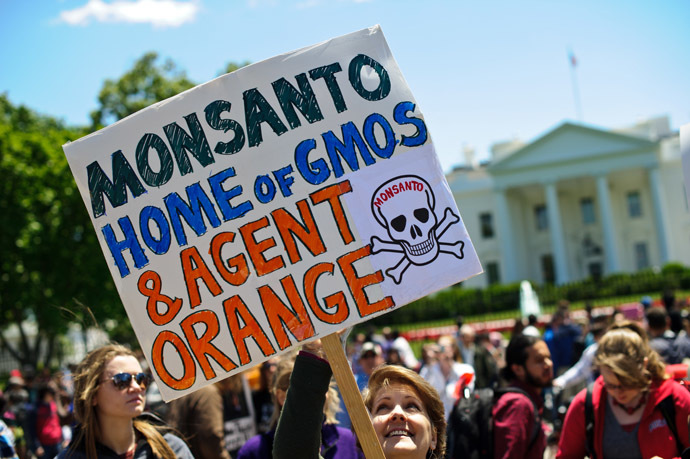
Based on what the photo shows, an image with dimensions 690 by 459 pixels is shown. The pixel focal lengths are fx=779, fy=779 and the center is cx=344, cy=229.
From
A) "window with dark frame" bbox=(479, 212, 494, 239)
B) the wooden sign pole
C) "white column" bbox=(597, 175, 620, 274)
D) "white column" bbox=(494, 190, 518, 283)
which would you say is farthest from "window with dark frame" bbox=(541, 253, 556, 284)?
the wooden sign pole

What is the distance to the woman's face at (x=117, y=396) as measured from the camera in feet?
11.5

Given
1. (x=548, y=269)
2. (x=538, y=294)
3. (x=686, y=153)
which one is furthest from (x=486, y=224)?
(x=686, y=153)

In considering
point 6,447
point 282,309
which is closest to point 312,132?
point 282,309

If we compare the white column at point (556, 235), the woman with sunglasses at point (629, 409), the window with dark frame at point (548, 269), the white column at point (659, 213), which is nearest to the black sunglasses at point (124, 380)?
the woman with sunglasses at point (629, 409)

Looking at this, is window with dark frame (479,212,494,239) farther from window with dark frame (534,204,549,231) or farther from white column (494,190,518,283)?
window with dark frame (534,204,549,231)

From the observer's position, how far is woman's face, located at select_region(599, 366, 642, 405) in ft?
12.6

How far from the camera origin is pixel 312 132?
3.00 meters

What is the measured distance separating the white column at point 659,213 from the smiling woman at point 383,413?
56171 mm

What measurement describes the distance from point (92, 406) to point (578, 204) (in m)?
62.2

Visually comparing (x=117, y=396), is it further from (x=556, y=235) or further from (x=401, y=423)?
(x=556, y=235)

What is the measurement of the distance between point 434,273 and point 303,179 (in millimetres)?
609

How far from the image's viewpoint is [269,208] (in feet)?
9.75

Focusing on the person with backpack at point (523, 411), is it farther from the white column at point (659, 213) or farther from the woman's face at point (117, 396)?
the white column at point (659, 213)

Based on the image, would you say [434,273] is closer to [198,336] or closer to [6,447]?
[198,336]
